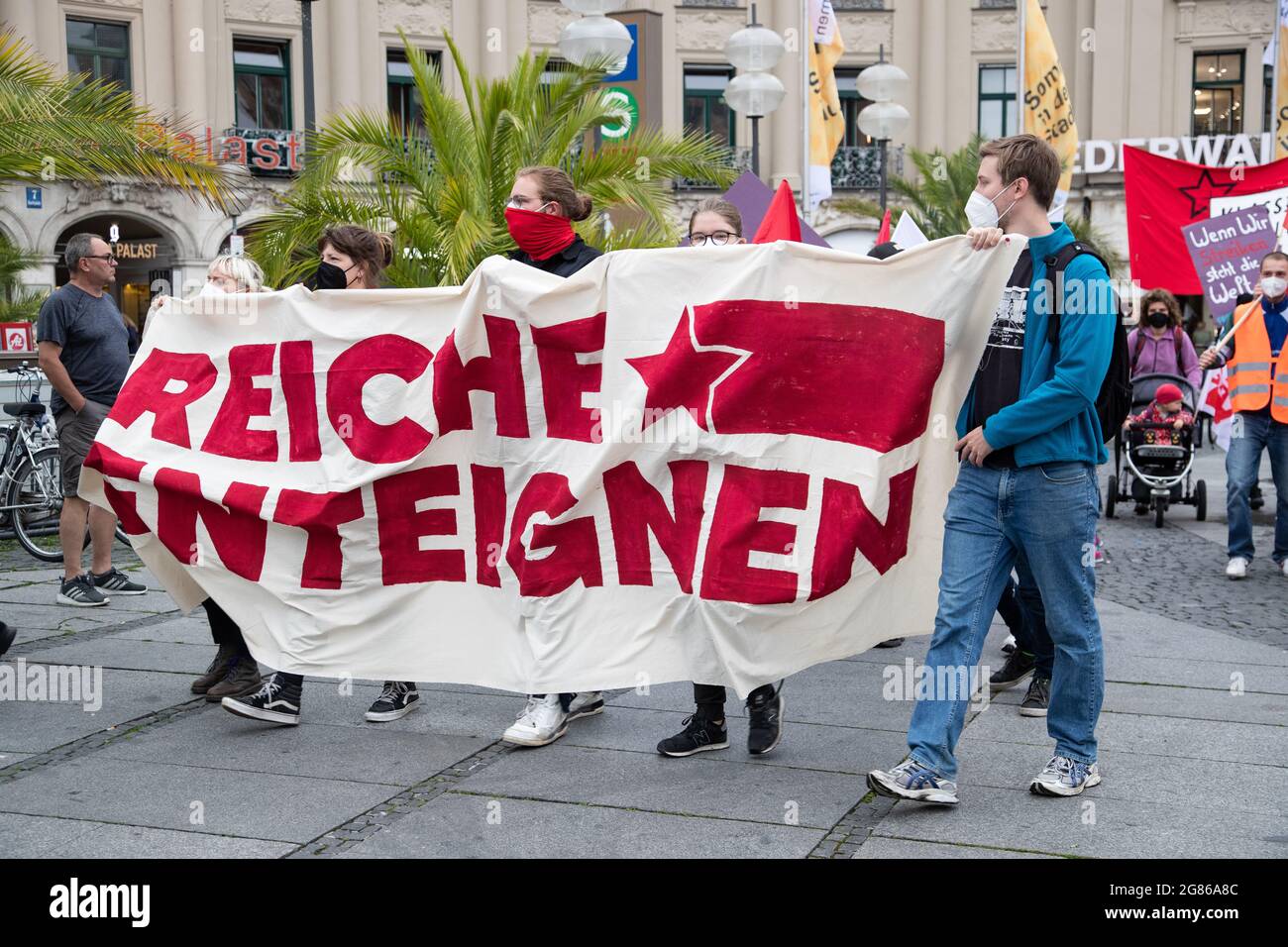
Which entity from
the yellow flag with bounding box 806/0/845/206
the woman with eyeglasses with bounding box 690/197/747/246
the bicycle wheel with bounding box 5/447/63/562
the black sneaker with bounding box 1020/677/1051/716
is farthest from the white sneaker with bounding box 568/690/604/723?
the yellow flag with bounding box 806/0/845/206

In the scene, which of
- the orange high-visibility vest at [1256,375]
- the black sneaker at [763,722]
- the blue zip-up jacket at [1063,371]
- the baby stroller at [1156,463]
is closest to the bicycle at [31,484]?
the black sneaker at [763,722]

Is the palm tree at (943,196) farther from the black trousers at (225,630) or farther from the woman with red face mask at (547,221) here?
the black trousers at (225,630)

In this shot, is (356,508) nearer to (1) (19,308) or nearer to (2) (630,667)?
(2) (630,667)

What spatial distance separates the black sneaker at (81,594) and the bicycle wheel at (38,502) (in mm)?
1884

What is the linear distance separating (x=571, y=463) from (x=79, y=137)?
4206 mm

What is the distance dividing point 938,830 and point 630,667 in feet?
4.22

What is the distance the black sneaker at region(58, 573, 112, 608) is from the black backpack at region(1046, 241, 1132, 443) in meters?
5.82

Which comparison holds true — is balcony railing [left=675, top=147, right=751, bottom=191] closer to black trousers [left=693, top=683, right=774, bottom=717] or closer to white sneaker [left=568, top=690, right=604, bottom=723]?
white sneaker [left=568, top=690, right=604, bottom=723]

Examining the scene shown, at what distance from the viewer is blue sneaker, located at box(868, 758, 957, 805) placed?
14.2 ft

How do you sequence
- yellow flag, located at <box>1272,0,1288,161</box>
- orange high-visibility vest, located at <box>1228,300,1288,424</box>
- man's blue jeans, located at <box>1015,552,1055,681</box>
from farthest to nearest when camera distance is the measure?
yellow flag, located at <box>1272,0,1288,161</box>
orange high-visibility vest, located at <box>1228,300,1288,424</box>
man's blue jeans, located at <box>1015,552,1055,681</box>

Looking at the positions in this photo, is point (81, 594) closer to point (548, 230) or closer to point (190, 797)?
point (190, 797)

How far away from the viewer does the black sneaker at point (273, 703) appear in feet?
17.6

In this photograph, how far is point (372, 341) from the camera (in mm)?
5629
